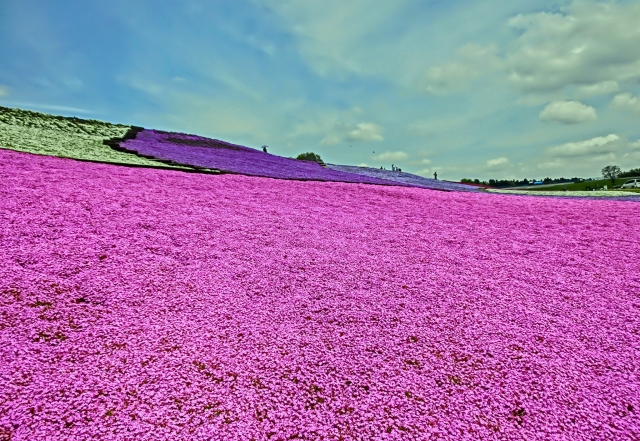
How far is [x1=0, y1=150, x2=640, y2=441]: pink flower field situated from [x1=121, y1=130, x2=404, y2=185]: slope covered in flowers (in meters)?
13.4

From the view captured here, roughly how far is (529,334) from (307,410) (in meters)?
3.15

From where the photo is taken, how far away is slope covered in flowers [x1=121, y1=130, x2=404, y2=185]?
826 inches

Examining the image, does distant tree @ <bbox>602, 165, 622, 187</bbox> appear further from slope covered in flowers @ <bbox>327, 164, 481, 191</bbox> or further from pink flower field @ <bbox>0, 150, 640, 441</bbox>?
pink flower field @ <bbox>0, 150, 640, 441</bbox>

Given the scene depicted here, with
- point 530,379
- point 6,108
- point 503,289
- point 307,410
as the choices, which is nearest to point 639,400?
point 530,379

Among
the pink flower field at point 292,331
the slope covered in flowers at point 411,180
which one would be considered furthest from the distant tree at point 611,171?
the pink flower field at point 292,331

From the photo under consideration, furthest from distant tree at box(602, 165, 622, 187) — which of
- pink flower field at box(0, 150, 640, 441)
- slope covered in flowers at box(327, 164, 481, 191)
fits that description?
pink flower field at box(0, 150, 640, 441)

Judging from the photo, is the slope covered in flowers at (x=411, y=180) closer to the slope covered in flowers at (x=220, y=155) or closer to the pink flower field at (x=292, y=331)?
the slope covered in flowers at (x=220, y=155)

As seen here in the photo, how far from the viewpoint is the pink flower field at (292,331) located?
2912mm

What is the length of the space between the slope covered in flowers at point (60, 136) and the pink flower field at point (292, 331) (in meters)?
7.53

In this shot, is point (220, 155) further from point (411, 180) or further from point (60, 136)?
point (411, 180)

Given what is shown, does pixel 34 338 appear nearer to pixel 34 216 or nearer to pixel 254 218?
pixel 34 216

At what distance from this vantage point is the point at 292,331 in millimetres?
4113

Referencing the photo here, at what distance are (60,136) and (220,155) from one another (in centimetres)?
972

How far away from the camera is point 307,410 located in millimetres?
3035
